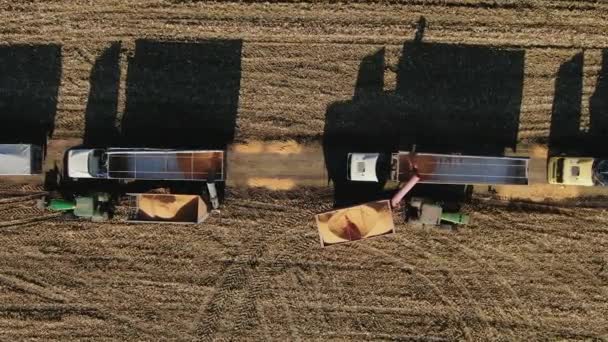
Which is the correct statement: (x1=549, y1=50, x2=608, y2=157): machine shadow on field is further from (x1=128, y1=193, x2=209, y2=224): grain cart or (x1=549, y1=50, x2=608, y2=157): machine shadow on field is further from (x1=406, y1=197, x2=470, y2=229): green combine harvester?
(x1=128, y1=193, x2=209, y2=224): grain cart

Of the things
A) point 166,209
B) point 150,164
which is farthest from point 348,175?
point 150,164

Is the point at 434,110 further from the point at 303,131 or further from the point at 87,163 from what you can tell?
the point at 87,163

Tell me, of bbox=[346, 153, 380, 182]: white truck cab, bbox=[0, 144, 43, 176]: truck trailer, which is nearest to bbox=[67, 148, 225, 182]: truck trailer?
bbox=[0, 144, 43, 176]: truck trailer

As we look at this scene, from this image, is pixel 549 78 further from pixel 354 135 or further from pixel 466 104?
pixel 354 135

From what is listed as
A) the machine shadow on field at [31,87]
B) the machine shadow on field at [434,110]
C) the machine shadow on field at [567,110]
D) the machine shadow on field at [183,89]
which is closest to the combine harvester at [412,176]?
the machine shadow on field at [434,110]

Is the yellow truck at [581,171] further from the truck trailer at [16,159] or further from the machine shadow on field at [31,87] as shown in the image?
the truck trailer at [16,159]
